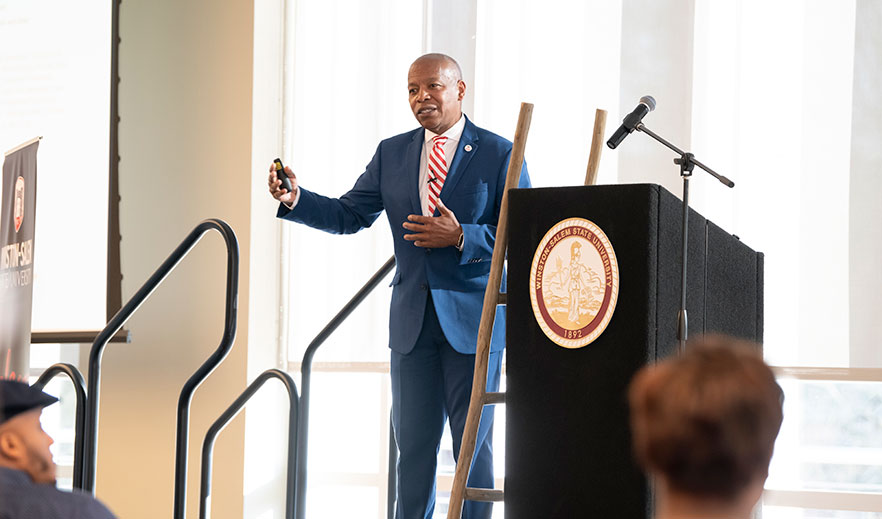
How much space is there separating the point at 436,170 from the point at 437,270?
1.01 feet

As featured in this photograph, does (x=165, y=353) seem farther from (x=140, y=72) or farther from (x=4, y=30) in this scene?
(x=4, y=30)

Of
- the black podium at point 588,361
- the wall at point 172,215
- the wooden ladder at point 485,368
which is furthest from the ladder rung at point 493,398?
the wall at point 172,215

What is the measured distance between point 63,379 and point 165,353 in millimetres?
852

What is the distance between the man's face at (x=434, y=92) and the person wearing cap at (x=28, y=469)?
1.55 m

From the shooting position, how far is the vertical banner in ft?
13.3

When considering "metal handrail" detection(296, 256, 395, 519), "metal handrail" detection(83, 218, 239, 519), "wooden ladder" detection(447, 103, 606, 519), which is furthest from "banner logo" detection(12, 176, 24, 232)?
"wooden ladder" detection(447, 103, 606, 519)

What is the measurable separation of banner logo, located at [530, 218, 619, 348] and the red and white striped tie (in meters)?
0.81

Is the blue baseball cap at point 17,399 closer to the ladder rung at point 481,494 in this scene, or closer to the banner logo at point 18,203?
the ladder rung at point 481,494

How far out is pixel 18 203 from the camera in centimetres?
424

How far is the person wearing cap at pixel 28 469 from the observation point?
4.66 feet

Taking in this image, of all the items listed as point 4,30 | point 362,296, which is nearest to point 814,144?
point 362,296

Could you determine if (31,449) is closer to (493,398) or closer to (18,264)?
(493,398)

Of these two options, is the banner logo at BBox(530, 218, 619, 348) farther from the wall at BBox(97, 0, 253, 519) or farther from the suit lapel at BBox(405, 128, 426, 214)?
the wall at BBox(97, 0, 253, 519)

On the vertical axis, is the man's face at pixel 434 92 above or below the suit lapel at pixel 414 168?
above
